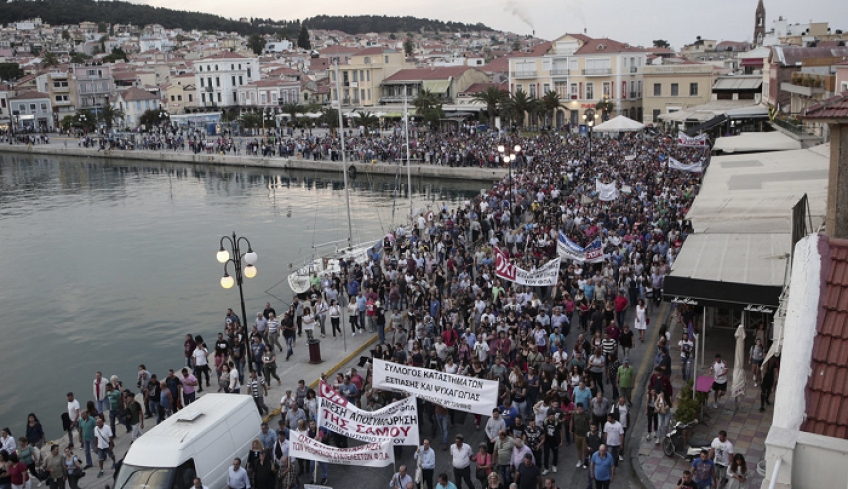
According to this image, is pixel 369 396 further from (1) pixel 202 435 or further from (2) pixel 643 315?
(2) pixel 643 315

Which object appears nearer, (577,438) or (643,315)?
(577,438)

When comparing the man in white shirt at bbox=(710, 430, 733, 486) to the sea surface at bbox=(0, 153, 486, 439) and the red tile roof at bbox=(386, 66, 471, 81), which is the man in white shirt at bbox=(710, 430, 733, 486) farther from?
the red tile roof at bbox=(386, 66, 471, 81)

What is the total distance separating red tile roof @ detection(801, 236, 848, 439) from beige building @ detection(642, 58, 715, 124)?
218 feet

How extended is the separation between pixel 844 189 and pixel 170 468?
10.7 m

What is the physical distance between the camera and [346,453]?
1181cm

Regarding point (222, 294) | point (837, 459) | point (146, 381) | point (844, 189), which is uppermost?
point (844, 189)

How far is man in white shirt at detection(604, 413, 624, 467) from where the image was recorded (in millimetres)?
11906

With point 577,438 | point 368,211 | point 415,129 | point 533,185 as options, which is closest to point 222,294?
point 533,185

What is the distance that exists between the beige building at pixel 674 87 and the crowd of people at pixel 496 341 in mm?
41392

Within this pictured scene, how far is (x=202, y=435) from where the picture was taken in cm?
1183

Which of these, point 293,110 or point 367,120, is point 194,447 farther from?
point 293,110

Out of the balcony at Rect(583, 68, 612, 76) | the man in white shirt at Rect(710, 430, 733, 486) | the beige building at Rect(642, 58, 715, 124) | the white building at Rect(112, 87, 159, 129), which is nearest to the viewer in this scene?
the man in white shirt at Rect(710, 430, 733, 486)

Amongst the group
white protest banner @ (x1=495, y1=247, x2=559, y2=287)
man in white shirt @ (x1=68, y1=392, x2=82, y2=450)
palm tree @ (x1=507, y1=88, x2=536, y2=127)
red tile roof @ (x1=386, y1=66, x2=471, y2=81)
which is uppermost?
red tile roof @ (x1=386, y1=66, x2=471, y2=81)

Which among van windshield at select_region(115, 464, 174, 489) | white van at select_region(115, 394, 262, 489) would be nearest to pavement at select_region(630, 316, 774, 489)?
white van at select_region(115, 394, 262, 489)
